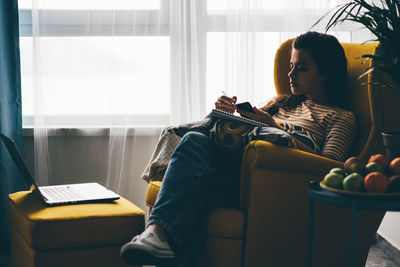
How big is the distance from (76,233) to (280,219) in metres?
0.70

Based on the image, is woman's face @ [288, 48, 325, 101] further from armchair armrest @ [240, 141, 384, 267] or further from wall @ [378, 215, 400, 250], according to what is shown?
wall @ [378, 215, 400, 250]

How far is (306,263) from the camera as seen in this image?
5.54 ft

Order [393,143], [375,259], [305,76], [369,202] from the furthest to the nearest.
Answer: [375,259], [305,76], [393,143], [369,202]

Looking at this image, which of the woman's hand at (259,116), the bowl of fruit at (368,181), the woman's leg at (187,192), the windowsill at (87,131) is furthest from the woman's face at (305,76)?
the windowsill at (87,131)

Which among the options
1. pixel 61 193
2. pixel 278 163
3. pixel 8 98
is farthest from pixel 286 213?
pixel 8 98

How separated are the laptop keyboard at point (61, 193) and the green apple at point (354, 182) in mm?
1013

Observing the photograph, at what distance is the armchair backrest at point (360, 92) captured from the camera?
173 cm

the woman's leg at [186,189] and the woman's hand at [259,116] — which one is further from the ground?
the woman's hand at [259,116]

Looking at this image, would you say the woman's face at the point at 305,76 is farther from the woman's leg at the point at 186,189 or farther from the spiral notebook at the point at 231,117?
the woman's leg at the point at 186,189

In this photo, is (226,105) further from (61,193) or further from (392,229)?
(392,229)

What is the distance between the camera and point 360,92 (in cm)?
197

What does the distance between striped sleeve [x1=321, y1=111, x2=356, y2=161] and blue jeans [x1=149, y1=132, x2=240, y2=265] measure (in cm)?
35

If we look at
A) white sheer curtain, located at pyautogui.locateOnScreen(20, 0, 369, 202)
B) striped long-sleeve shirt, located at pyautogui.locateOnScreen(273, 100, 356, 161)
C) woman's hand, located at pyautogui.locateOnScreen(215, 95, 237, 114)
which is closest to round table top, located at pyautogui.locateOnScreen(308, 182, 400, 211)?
striped long-sleeve shirt, located at pyautogui.locateOnScreen(273, 100, 356, 161)

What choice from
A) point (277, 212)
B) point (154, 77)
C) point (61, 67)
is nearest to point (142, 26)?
point (154, 77)
